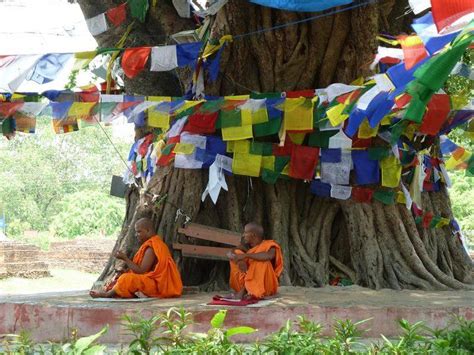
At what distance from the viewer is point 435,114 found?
10836mm

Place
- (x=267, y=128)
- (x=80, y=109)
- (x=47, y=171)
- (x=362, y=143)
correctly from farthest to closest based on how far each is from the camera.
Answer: (x=47, y=171) → (x=80, y=109) → (x=362, y=143) → (x=267, y=128)

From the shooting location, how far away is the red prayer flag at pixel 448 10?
7.04 metres

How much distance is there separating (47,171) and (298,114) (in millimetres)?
36345

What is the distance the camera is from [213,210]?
1125 cm

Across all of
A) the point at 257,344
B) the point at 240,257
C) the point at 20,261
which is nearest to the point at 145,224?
the point at 240,257

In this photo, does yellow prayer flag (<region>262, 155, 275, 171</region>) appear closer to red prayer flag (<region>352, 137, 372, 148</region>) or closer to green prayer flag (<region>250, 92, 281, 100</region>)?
green prayer flag (<region>250, 92, 281, 100</region>)

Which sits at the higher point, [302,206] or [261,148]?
[261,148]

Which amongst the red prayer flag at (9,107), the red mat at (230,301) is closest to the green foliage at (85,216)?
the red prayer flag at (9,107)

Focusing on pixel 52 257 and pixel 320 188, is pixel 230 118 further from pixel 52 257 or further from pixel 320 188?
pixel 52 257

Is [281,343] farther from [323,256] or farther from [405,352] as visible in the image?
[323,256]

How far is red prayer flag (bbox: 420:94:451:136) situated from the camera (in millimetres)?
10633

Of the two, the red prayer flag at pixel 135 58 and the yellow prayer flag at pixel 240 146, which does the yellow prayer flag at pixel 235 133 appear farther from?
the red prayer flag at pixel 135 58

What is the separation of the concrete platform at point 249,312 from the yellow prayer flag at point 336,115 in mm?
1988

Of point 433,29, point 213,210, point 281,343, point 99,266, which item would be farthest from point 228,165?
point 99,266
